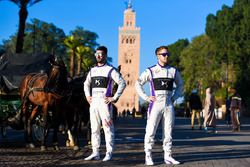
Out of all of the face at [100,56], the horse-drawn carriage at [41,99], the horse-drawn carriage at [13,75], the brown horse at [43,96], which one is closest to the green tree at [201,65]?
the horse-drawn carriage at [13,75]

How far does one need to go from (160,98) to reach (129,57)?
14027 centimetres

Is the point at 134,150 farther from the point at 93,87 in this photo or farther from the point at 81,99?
the point at 93,87

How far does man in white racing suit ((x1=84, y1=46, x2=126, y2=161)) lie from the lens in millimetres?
10258

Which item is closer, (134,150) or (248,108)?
(134,150)

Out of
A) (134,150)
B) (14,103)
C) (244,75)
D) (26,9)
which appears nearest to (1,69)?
(14,103)

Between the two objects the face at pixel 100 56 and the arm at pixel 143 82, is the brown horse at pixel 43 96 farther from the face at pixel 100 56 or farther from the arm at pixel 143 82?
the arm at pixel 143 82

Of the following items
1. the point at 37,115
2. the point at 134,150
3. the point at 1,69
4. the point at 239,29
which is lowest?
the point at 134,150

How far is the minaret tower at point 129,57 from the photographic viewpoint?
144875 millimetres

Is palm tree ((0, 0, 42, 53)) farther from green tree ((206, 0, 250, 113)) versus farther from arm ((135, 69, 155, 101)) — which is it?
green tree ((206, 0, 250, 113))

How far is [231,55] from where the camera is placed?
236ft

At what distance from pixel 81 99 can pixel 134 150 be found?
88.5 inches

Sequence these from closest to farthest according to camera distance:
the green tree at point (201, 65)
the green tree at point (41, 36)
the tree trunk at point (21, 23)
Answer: the tree trunk at point (21, 23) < the green tree at point (201, 65) < the green tree at point (41, 36)

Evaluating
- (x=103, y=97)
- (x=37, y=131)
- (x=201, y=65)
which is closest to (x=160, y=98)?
(x=103, y=97)

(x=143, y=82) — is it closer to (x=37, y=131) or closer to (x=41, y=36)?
(x=37, y=131)
